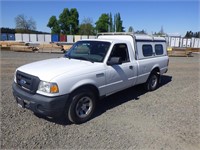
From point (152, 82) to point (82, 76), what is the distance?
3795 mm

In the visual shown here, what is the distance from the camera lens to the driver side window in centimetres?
517

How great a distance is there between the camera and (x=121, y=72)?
5188 millimetres

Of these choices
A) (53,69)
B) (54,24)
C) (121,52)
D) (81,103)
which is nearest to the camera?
(53,69)

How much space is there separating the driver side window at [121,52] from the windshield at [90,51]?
227mm

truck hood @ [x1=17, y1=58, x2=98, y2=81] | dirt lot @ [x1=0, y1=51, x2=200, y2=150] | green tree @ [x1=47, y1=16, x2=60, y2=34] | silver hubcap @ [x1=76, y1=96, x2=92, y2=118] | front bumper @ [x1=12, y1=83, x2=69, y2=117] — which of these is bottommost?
dirt lot @ [x1=0, y1=51, x2=200, y2=150]

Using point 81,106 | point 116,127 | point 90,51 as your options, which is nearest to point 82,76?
point 81,106

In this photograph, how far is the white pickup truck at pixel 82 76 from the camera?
3811 millimetres

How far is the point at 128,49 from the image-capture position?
5.64m

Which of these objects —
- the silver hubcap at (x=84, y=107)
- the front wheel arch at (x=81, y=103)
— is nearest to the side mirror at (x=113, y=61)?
the front wheel arch at (x=81, y=103)

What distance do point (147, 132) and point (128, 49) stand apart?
251cm

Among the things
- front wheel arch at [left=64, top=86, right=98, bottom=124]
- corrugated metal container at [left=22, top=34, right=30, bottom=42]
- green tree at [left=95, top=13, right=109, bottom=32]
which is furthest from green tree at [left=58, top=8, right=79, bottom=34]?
front wheel arch at [left=64, top=86, right=98, bottom=124]

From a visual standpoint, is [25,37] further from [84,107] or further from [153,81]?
[84,107]

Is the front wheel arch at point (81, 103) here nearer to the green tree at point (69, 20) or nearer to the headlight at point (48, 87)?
the headlight at point (48, 87)

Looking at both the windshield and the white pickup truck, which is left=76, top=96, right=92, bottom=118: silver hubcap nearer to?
the white pickup truck
